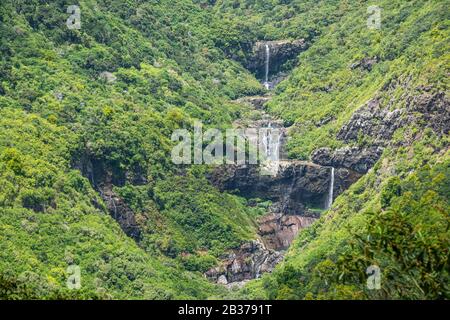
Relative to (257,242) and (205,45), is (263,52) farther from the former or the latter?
(257,242)

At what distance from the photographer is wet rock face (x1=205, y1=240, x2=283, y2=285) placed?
12319 cm

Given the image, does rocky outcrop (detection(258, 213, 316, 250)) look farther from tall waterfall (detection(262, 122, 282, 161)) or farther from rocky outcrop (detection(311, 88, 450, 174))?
tall waterfall (detection(262, 122, 282, 161))

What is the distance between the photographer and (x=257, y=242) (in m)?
127

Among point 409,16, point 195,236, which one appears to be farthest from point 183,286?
point 409,16

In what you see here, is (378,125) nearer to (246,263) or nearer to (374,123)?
(374,123)

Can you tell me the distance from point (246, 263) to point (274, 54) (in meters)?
41.5

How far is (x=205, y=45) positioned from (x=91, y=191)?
41347 mm

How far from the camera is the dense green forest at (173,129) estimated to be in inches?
4446

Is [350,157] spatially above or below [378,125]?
below

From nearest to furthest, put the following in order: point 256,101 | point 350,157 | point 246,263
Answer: point 246,263
point 350,157
point 256,101

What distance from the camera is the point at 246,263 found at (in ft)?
411

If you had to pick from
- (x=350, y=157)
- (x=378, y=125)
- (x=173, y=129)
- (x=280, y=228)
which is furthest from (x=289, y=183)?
(x=173, y=129)

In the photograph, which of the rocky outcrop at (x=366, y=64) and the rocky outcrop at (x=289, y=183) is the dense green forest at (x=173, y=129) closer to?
the rocky outcrop at (x=366, y=64)

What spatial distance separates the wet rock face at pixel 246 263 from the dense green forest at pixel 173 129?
881 mm
